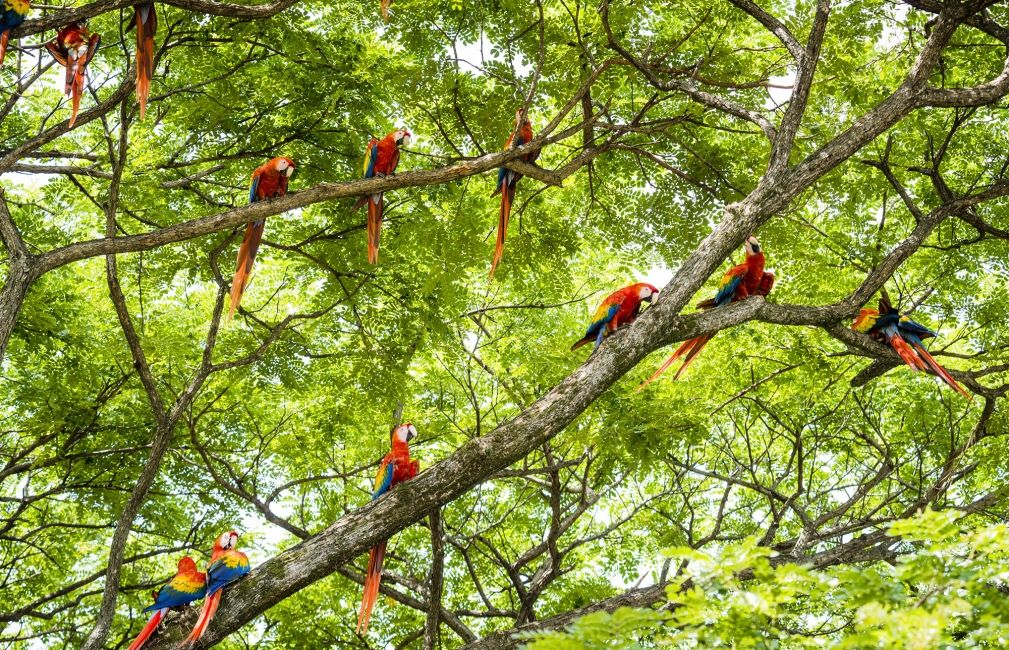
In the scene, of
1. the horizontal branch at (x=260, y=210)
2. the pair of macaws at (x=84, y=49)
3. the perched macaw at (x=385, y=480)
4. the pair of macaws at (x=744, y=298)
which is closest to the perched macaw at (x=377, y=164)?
the horizontal branch at (x=260, y=210)

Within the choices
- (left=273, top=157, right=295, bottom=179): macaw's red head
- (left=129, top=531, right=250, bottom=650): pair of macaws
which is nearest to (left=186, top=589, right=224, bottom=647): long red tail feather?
(left=129, top=531, right=250, bottom=650): pair of macaws

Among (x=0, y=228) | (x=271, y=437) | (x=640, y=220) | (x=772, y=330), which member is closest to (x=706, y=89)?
(x=640, y=220)

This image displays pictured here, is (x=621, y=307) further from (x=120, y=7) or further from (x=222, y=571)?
(x=120, y=7)

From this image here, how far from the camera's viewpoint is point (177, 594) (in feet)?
11.8

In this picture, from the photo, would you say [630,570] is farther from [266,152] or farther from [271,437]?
[266,152]

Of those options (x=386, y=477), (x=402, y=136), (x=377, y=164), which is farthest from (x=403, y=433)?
(x=402, y=136)

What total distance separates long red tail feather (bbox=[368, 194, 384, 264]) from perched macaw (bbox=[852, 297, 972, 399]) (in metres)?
2.60

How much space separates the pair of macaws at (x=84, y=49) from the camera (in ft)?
13.6

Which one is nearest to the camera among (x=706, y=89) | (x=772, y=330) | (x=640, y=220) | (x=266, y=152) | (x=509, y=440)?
(x=509, y=440)

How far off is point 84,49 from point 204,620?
3103mm

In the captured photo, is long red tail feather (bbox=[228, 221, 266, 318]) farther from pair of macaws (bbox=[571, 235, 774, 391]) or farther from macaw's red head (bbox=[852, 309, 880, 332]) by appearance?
macaw's red head (bbox=[852, 309, 880, 332])

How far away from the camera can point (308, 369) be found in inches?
232

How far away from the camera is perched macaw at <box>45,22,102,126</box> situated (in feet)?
15.0

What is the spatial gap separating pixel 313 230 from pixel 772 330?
10.7 ft
